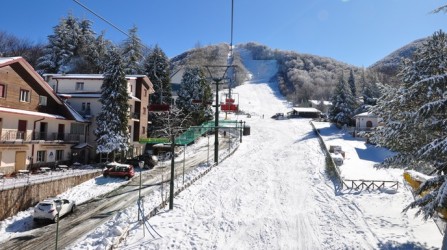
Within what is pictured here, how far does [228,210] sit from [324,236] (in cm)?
641

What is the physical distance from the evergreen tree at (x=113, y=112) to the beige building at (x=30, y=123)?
10.5ft

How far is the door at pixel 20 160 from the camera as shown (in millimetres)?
31891

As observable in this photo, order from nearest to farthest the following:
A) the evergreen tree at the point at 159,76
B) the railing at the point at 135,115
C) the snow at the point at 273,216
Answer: the snow at the point at 273,216
the railing at the point at 135,115
the evergreen tree at the point at 159,76

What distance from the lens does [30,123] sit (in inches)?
1351

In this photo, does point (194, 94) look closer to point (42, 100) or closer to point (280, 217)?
point (42, 100)

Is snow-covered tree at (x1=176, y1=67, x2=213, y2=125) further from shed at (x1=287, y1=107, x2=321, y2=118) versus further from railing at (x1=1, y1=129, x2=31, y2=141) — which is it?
shed at (x1=287, y1=107, x2=321, y2=118)

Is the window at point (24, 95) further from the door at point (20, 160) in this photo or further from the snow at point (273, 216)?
the snow at point (273, 216)

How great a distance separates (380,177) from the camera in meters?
32.8

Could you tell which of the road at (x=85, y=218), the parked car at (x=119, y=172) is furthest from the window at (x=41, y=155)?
the road at (x=85, y=218)

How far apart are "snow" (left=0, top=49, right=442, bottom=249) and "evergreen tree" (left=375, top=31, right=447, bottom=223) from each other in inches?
111

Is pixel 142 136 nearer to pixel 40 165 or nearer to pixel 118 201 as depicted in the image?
pixel 40 165

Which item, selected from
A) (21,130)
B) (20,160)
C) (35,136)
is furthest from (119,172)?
(21,130)

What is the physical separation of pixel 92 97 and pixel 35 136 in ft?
36.8

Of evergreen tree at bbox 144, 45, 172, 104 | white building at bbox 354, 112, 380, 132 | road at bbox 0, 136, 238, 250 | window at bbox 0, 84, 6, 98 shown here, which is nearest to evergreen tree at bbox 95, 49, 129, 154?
road at bbox 0, 136, 238, 250
